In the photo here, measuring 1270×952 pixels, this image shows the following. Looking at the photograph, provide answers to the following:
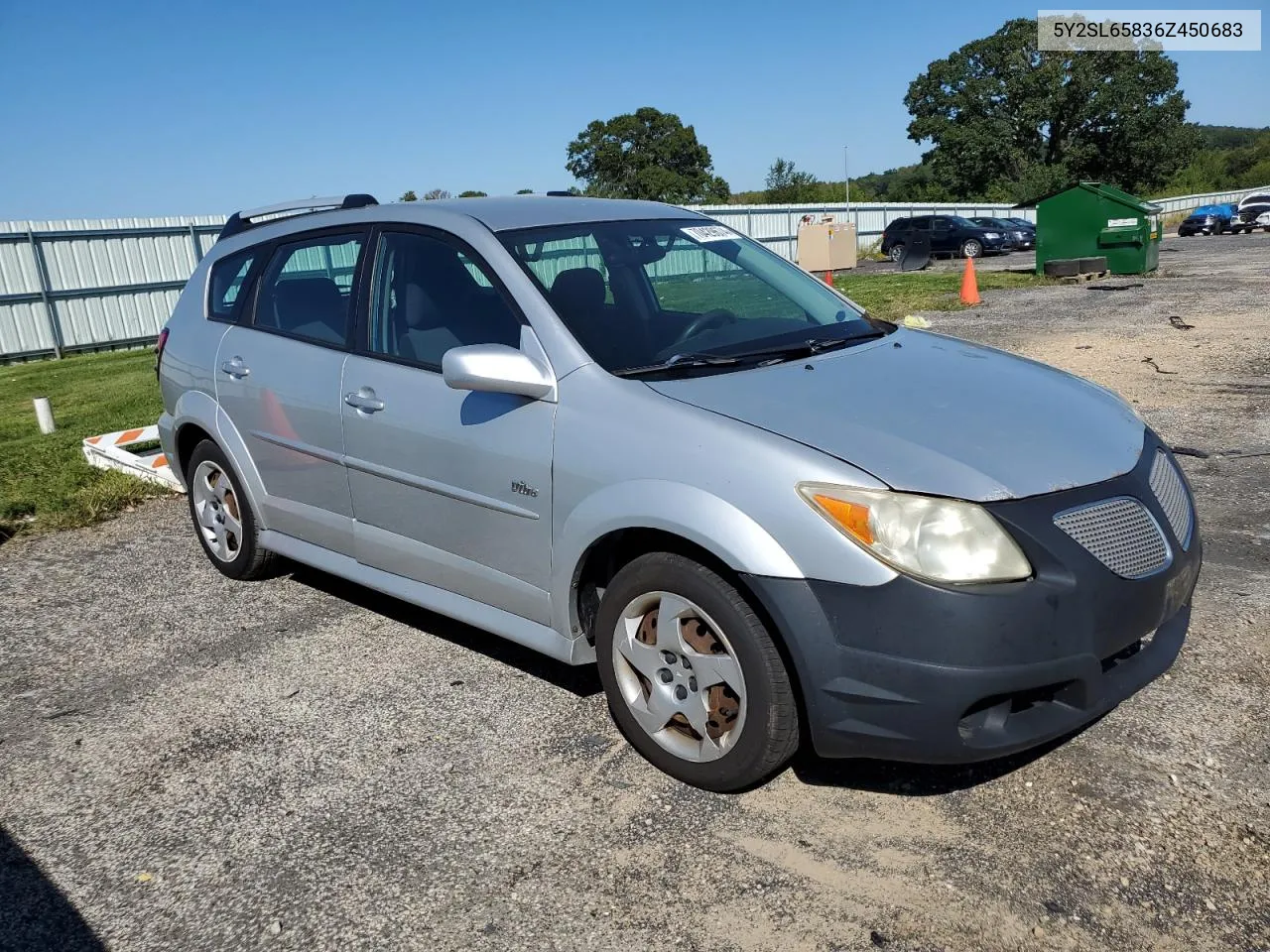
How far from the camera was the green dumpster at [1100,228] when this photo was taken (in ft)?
64.2

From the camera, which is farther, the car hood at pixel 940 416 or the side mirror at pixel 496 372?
the side mirror at pixel 496 372

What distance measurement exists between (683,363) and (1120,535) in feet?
4.69

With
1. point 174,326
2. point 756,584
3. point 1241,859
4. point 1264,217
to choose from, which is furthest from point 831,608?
point 1264,217

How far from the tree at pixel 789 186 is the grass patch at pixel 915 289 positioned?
1550 inches

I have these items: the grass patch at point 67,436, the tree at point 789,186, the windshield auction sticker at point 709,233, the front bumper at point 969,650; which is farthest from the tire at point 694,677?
the tree at point 789,186

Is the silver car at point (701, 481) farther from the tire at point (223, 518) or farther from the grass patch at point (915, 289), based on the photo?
the grass patch at point (915, 289)

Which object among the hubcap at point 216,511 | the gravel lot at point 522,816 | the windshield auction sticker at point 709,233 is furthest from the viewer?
the hubcap at point 216,511

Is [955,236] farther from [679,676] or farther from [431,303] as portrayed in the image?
[679,676]

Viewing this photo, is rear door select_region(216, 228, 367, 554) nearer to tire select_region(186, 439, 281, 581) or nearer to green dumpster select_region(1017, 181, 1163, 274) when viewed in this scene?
tire select_region(186, 439, 281, 581)

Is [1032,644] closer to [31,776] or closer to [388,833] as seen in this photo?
[388,833]

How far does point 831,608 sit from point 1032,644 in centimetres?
51

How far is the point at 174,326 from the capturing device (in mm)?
5457

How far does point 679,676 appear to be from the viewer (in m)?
3.16

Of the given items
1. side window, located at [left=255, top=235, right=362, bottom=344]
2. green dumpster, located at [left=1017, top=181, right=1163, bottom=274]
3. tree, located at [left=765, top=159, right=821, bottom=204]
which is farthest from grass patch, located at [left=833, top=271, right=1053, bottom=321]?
tree, located at [left=765, top=159, right=821, bottom=204]
